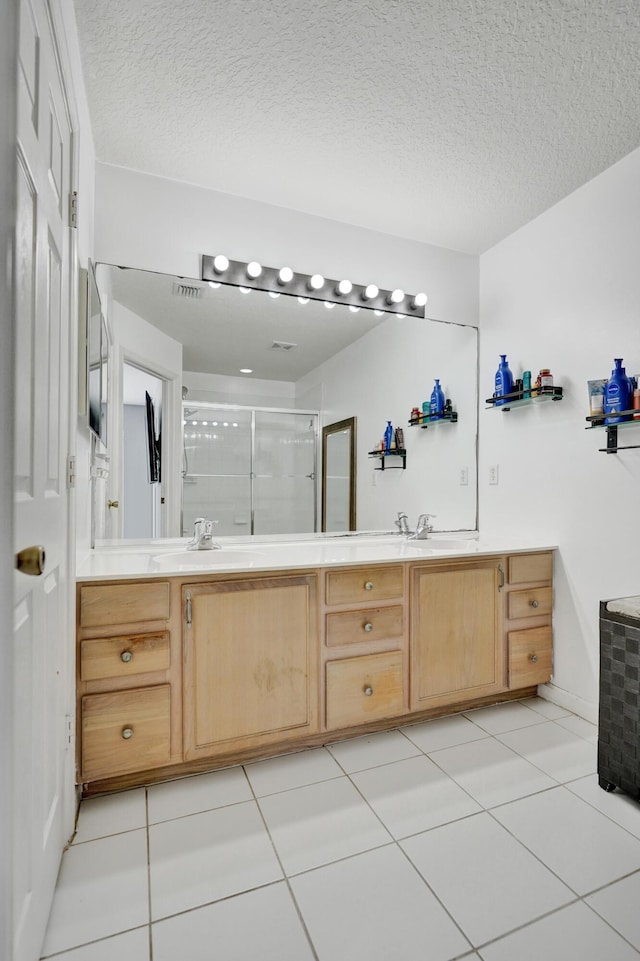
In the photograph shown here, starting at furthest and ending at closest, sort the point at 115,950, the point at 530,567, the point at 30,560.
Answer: the point at 530,567, the point at 115,950, the point at 30,560

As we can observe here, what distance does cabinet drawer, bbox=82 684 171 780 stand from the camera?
1613 millimetres

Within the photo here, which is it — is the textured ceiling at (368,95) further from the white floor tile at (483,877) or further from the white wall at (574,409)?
the white floor tile at (483,877)

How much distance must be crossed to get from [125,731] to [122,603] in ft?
1.41

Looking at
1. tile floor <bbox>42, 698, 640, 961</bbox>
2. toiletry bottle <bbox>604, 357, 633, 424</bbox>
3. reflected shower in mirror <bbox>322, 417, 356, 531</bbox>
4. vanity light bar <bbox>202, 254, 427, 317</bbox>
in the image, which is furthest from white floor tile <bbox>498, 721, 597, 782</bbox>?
vanity light bar <bbox>202, 254, 427, 317</bbox>

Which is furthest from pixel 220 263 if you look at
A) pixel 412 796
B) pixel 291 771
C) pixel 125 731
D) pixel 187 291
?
pixel 412 796

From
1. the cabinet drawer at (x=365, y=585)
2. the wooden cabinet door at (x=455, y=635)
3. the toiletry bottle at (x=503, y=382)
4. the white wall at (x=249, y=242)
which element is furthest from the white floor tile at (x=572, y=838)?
the white wall at (x=249, y=242)

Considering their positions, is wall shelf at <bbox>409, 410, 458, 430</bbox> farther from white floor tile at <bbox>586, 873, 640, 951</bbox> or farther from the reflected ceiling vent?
white floor tile at <bbox>586, 873, 640, 951</bbox>

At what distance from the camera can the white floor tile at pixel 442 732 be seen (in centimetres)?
205

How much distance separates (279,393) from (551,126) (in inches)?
60.4

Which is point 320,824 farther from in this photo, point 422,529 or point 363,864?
point 422,529

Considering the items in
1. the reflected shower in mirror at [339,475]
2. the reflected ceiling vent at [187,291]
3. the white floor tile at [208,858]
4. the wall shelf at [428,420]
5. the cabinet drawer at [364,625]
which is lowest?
the white floor tile at [208,858]

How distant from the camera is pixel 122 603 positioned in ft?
5.45

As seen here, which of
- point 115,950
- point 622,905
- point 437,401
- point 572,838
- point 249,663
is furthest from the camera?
point 437,401

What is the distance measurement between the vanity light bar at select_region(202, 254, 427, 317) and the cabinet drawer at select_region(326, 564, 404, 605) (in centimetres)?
140
